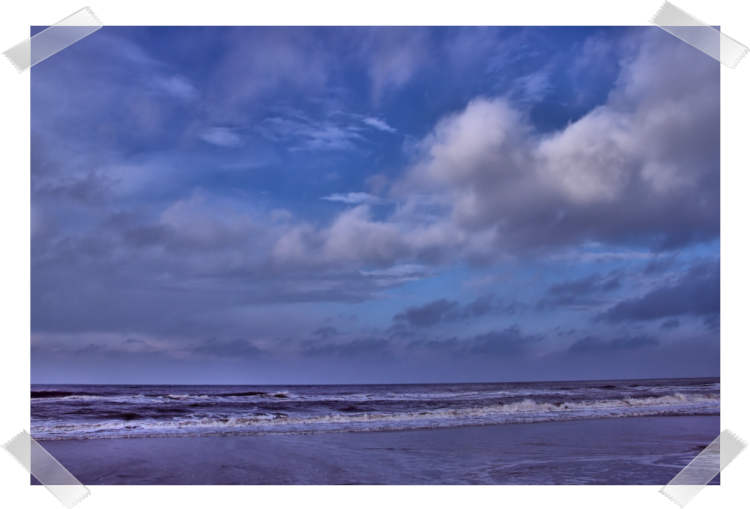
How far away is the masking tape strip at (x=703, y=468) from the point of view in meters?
4.23

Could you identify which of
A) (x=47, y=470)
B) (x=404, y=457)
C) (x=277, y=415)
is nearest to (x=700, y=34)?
(x=404, y=457)

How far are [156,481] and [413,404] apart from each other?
10.8 m

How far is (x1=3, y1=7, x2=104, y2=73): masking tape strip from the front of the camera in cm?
471

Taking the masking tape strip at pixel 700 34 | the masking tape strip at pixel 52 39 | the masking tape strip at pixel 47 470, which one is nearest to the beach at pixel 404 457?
the masking tape strip at pixel 47 470

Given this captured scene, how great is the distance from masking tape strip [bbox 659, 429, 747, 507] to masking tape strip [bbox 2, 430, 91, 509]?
208 inches

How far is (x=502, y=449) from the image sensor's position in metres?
7.77

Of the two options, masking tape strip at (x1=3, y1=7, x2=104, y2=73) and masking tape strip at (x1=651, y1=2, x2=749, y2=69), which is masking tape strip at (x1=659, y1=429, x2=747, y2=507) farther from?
masking tape strip at (x1=3, y1=7, x2=104, y2=73)

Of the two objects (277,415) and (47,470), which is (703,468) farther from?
(277,415)

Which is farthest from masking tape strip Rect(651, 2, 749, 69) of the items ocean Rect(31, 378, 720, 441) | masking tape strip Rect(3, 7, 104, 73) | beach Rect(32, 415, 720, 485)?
ocean Rect(31, 378, 720, 441)

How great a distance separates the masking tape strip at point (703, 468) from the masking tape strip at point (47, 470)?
17.4 feet

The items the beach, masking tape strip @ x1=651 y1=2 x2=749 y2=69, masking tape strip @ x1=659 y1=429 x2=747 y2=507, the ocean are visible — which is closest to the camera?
masking tape strip @ x1=659 y1=429 x2=747 y2=507

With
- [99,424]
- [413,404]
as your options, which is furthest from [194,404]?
[413,404]

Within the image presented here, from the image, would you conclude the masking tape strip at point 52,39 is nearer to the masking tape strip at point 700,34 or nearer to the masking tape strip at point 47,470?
the masking tape strip at point 47,470
